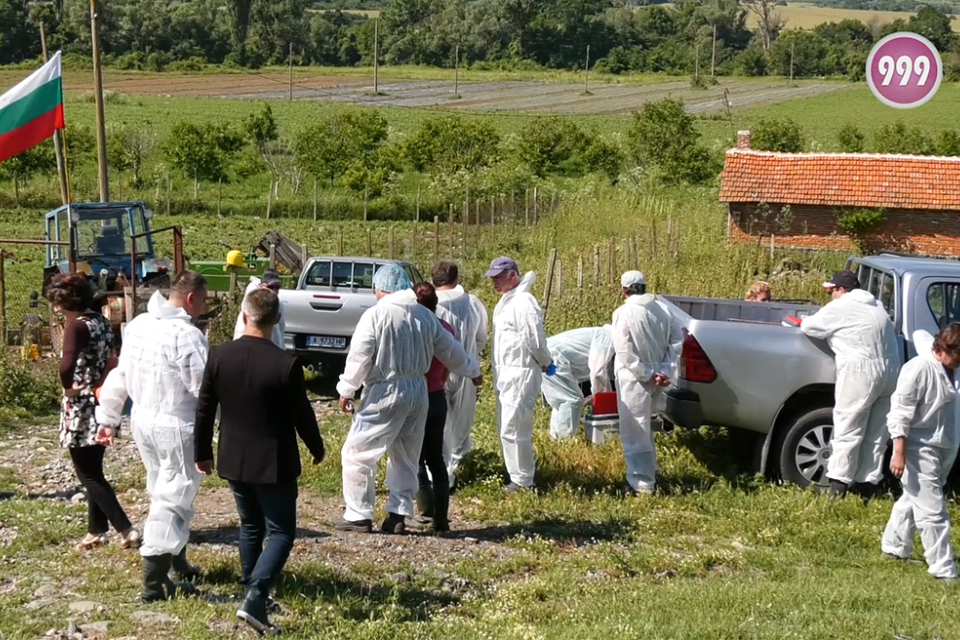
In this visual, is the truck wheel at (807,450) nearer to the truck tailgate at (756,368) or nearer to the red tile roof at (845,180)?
the truck tailgate at (756,368)

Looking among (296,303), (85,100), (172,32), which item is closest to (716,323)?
(296,303)

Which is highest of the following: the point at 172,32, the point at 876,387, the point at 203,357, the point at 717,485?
the point at 172,32

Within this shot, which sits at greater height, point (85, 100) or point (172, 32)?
point (172, 32)

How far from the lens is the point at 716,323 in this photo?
9445 millimetres

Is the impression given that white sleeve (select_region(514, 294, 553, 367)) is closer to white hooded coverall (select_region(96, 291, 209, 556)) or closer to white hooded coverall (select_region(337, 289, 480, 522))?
white hooded coverall (select_region(337, 289, 480, 522))

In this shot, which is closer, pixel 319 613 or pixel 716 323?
pixel 319 613

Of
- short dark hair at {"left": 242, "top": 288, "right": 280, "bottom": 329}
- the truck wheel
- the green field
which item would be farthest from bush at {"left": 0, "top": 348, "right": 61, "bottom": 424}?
the truck wheel

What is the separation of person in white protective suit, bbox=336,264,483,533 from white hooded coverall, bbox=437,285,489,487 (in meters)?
1.01

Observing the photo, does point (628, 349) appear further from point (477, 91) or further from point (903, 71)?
point (477, 91)

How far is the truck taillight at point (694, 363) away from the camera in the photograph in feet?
30.7

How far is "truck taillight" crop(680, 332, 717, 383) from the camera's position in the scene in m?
9.36

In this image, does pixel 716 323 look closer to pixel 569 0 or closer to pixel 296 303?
pixel 296 303

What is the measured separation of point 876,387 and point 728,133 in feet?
189

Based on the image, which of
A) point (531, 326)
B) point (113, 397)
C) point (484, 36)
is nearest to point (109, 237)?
point (531, 326)
